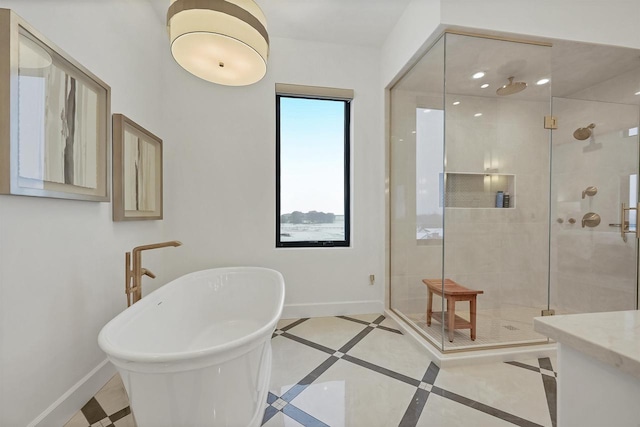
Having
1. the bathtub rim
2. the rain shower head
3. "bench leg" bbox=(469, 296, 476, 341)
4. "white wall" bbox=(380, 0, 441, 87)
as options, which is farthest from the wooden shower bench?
"white wall" bbox=(380, 0, 441, 87)

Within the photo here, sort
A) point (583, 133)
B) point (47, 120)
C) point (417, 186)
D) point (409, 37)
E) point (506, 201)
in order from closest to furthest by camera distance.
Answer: point (47, 120) < point (409, 37) < point (417, 186) < point (506, 201) < point (583, 133)

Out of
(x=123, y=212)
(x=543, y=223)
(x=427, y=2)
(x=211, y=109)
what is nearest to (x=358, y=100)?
(x=427, y=2)

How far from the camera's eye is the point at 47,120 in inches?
51.4

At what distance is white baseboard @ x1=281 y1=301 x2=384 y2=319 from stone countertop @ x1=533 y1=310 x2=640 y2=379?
2.44 meters

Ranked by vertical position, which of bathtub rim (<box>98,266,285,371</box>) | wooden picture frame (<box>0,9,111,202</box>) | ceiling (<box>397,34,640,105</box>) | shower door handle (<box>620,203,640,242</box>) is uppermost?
ceiling (<box>397,34,640,105</box>)

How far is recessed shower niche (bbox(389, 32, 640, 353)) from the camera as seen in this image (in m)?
2.29

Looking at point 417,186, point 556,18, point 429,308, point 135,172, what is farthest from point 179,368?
point 556,18

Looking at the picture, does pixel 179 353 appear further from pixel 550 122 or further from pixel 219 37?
pixel 550 122

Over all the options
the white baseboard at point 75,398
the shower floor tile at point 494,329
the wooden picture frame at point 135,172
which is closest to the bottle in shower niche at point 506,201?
the shower floor tile at point 494,329

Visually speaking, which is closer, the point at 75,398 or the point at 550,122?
the point at 75,398

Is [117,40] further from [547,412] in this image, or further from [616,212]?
[616,212]

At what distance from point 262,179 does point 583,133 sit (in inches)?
129

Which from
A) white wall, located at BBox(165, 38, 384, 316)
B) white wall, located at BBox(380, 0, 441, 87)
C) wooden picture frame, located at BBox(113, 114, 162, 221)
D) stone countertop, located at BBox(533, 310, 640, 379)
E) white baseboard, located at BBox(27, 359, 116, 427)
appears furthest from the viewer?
white wall, located at BBox(165, 38, 384, 316)

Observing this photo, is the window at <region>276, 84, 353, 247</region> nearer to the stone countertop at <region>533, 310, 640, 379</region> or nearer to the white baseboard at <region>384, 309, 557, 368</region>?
the white baseboard at <region>384, 309, 557, 368</region>
